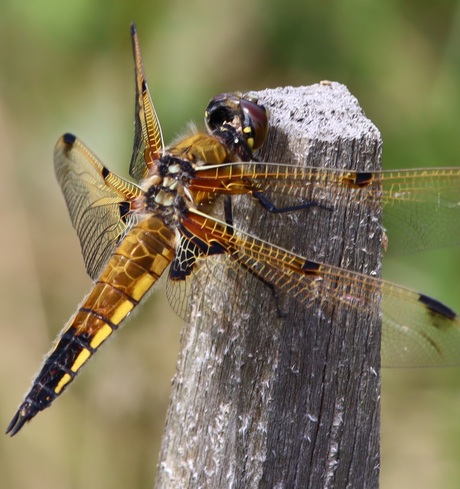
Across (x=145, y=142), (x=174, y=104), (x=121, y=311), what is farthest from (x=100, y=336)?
(x=174, y=104)

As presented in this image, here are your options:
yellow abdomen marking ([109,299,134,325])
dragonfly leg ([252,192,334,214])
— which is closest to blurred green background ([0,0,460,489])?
yellow abdomen marking ([109,299,134,325])

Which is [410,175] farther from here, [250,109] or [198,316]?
[198,316]

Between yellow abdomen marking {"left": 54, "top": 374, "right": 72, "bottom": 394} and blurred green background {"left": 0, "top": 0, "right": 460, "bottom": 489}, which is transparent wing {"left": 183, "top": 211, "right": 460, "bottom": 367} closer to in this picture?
yellow abdomen marking {"left": 54, "top": 374, "right": 72, "bottom": 394}

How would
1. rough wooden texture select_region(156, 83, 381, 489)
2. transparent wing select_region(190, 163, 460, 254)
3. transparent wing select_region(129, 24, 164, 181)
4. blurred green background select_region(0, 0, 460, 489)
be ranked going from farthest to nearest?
1. blurred green background select_region(0, 0, 460, 489)
2. transparent wing select_region(129, 24, 164, 181)
3. transparent wing select_region(190, 163, 460, 254)
4. rough wooden texture select_region(156, 83, 381, 489)

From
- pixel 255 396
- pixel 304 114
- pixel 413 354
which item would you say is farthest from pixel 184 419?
pixel 304 114

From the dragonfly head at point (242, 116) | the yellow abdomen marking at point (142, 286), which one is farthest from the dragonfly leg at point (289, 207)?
the yellow abdomen marking at point (142, 286)

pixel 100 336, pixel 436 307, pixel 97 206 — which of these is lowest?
pixel 100 336

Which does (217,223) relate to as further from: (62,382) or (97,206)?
(62,382)

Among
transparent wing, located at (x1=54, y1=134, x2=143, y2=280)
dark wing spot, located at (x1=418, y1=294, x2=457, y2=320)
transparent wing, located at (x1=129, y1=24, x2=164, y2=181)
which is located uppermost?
transparent wing, located at (x1=129, y1=24, x2=164, y2=181)
